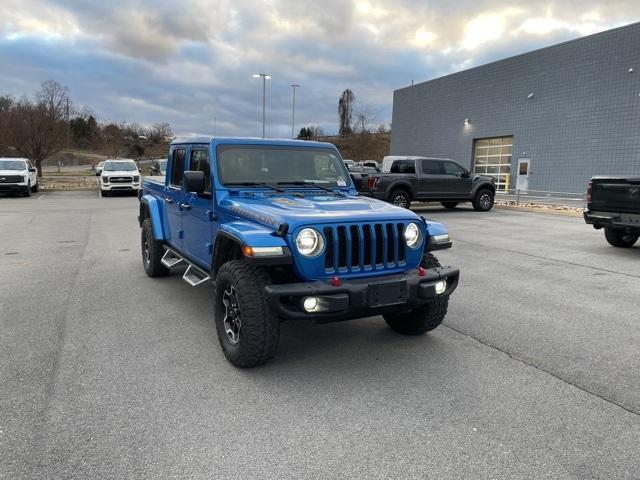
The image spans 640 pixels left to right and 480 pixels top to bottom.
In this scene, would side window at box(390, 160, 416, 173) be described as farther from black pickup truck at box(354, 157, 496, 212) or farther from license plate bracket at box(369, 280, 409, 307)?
license plate bracket at box(369, 280, 409, 307)

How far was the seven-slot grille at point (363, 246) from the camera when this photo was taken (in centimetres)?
384

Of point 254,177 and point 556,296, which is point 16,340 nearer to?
point 254,177

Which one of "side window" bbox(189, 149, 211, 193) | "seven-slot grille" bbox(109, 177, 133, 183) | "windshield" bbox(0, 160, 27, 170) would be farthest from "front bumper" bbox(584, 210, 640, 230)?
"windshield" bbox(0, 160, 27, 170)

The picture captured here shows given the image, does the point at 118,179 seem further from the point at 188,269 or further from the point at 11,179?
the point at 188,269

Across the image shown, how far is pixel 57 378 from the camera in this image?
3805mm

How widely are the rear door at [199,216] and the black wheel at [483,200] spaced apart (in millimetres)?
14501

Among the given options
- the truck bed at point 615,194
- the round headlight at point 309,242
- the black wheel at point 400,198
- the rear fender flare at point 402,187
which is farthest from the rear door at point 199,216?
the black wheel at point 400,198

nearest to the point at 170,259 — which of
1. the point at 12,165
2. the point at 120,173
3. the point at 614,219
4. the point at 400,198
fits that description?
the point at 614,219

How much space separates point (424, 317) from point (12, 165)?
2453 centimetres

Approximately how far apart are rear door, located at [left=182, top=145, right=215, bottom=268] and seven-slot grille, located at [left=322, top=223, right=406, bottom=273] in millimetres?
1558

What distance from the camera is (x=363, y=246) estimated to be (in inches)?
154

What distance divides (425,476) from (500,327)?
2.79m

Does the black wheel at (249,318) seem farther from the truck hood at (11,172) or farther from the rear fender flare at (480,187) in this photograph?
the truck hood at (11,172)

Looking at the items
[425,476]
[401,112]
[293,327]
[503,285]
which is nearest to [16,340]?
[293,327]
